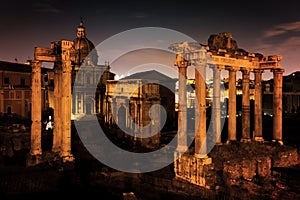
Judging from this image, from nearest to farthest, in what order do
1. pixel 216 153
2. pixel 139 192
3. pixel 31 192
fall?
pixel 31 192
pixel 139 192
pixel 216 153

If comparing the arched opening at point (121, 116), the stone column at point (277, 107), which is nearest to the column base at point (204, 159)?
the stone column at point (277, 107)

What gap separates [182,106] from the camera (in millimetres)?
14977

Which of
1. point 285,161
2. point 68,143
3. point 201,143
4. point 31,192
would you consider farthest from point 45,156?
point 285,161

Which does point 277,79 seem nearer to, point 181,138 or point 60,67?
point 181,138

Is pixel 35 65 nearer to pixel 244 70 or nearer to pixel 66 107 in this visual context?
pixel 66 107

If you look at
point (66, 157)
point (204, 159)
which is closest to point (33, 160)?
point (66, 157)

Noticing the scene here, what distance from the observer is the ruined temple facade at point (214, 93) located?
1378 centimetres

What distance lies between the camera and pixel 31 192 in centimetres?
1313

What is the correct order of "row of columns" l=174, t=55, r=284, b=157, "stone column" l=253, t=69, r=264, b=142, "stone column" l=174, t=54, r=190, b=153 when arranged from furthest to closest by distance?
"stone column" l=253, t=69, r=264, b=142 < "stone column" l=174, t=54, r=190, b=153 < "row of columns" l=174, t=55, r=284, b=157

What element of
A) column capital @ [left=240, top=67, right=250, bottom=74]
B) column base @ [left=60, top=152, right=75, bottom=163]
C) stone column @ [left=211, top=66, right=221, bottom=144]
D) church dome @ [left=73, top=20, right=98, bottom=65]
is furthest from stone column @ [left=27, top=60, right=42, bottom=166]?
church dome @ [left=73, top=20, right=98, bottom=65]

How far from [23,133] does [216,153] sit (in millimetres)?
16858

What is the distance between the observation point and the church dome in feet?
145

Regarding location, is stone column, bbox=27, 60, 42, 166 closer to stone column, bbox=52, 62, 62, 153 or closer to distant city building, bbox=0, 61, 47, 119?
stone column, bbox=52, 62, 62, 153

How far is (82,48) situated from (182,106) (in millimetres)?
32468
